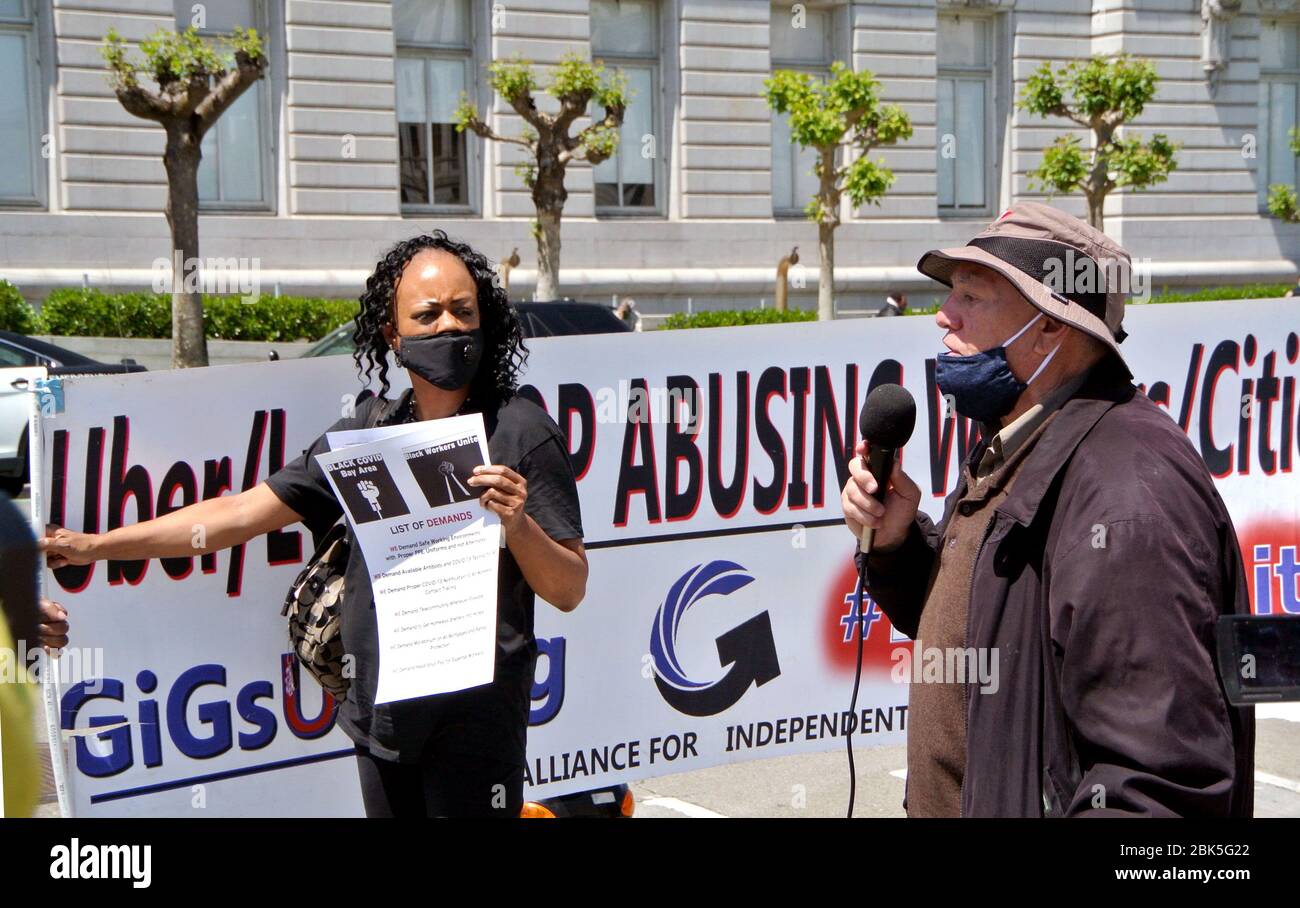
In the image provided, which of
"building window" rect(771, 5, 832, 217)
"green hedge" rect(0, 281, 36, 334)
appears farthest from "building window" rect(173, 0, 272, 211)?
"building window" rect(771, 5, 832, 217)

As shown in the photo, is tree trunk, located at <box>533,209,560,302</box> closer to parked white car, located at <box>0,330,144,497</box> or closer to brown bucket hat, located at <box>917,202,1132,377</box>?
parked white car, located at <box>0,330,144,497</box>

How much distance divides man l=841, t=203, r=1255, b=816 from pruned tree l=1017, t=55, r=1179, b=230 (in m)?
28.2

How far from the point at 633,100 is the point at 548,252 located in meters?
5.50

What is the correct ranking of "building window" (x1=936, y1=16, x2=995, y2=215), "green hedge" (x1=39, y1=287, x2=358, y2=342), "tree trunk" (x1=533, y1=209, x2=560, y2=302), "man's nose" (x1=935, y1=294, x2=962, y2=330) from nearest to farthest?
1. "man's nose" (x1=935, y1=294, x2=962, y2=330)
2. "green hedge" (x1=39, y1=287, x2=358, y2=342)
3. "tree trunk" (x1=533, y1=209, x2=560, y2=302)
4. "building window" (x1=936, y1=16, x2=995, y2=215)

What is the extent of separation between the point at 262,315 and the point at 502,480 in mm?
20294

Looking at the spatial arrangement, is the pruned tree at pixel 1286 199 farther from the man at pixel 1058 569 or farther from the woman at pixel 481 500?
the man at pixel 1058 569

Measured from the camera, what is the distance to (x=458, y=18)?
27.4 m

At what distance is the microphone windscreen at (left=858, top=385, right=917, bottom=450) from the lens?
2.97 meters

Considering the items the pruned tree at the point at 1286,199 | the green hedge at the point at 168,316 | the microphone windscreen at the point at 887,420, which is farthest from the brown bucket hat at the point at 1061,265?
the pruned tree at the point at 1286,199

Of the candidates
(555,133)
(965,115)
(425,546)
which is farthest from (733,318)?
(425,546)

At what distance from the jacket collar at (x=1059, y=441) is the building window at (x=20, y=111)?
2396cm

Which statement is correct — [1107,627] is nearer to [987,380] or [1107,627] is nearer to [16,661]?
[987,380]

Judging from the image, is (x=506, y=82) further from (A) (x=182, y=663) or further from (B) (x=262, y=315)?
(A) (x=182, y=663)

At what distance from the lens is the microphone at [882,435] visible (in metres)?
2.97
